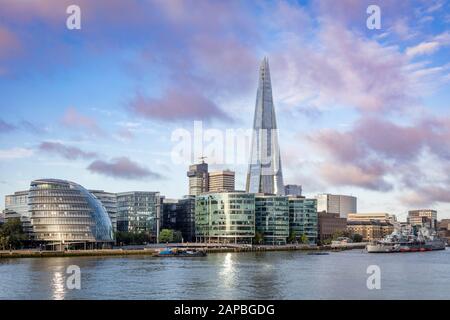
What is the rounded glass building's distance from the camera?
99.0 m

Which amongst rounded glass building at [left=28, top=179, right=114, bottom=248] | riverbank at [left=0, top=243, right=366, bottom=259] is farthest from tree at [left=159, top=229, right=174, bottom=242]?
rounded glass building at [left=28, top=179, right=114, bottom=248]

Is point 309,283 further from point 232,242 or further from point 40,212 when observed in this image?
point 232,242

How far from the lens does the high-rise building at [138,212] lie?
144m

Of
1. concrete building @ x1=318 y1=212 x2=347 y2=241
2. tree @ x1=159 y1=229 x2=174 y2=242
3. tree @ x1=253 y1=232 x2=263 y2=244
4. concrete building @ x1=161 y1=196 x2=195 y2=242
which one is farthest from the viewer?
concrete building @ x1=318 y1=212 x2=347 y2=241

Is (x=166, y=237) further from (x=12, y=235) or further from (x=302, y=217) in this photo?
(x=12, y=235)

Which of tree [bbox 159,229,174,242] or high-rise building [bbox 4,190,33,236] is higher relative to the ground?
high-rise building [bbox 4,190,33,236]

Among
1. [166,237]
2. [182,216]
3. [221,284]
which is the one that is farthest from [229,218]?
[221,284]

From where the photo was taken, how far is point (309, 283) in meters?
42.8

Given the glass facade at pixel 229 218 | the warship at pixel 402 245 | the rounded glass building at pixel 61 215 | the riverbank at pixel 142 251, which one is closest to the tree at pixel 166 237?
the riverbank at pixel 142 251

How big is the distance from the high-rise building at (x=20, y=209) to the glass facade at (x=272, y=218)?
1963 inches

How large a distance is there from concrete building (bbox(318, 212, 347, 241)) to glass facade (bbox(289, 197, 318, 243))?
75.2 feet


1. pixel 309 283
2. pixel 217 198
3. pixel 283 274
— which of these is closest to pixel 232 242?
pixel 217 198

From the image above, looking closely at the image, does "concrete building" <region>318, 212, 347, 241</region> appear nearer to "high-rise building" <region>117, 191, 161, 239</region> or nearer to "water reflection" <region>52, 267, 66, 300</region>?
"high-rise building" <region>117, 191, 161, 239</region>
